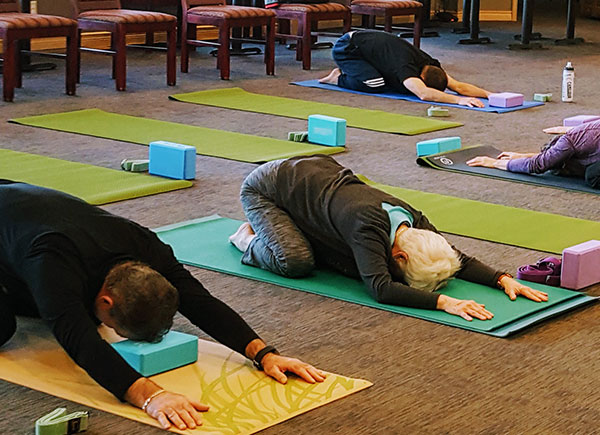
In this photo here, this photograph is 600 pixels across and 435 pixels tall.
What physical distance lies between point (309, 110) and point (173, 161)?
1937 mm

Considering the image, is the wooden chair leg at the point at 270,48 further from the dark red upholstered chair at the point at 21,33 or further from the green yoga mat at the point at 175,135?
the green yoga mat at the point at 175,135

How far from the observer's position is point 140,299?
2232mm

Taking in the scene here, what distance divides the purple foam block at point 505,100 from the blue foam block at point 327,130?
1624 mm

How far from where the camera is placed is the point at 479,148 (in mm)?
5211

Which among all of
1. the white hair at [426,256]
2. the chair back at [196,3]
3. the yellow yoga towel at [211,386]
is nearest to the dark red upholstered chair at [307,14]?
Answer: the chair back at [196,3]

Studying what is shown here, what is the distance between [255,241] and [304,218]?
183 mm

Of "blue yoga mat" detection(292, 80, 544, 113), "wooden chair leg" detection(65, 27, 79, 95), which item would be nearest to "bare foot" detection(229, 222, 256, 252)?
"wooden chair leg" detection(65, 27, 79, 95)

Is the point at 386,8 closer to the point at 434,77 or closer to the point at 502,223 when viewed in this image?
the point at 434,77

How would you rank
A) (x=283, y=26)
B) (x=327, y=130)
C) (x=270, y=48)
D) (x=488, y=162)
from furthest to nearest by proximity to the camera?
(x=283, y=26) → (x=270, y=48) → (x=327, y=130) → (x=488, y=162)

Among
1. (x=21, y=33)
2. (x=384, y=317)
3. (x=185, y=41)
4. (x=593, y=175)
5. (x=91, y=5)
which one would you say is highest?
(x=91, y=5)

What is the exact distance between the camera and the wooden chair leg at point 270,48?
7.29 meters

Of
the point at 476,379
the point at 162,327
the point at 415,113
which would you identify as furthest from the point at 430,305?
the point at 415,113

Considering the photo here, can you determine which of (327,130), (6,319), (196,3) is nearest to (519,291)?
(6,319)

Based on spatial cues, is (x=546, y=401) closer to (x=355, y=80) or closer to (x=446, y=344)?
(x=446, y=344)
